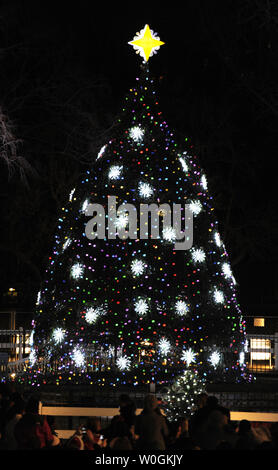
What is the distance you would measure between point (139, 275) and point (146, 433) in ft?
14.8

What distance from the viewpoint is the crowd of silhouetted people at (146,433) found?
785 cm

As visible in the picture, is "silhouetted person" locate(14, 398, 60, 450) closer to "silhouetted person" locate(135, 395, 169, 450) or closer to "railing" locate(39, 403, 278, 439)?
"silhouetted person" locate(135, 395, 169, 450)

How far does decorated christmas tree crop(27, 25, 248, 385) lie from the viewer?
12.5 metres

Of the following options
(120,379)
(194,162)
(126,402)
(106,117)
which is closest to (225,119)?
(106,117)

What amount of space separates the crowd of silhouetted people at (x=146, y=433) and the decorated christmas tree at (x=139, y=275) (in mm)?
2977

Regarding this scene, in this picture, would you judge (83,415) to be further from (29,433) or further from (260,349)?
(260,349)

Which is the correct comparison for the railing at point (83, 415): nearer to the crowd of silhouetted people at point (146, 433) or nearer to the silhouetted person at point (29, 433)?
the crowd of silhouetted people at point (146, 433)

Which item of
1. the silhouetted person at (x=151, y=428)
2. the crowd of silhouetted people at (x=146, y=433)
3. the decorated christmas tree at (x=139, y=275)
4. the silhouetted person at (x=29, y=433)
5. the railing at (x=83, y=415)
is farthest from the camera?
the decorated christmas tree at (x=139, y=275)

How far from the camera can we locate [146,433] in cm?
847

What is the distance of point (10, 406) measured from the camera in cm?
971

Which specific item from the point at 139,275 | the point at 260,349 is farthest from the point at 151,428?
the point at 260,349

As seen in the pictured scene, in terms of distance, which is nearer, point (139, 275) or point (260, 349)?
point (139, 275)

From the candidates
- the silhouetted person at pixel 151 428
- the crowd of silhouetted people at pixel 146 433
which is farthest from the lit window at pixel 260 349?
the silhouetted person at pixel 151 428

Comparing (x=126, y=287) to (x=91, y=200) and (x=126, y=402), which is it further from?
(x=126, y=402)
